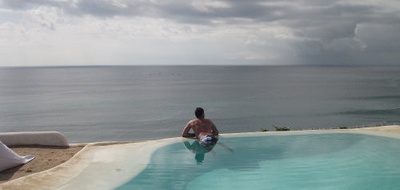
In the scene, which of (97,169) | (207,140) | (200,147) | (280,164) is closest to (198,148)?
(200,147)

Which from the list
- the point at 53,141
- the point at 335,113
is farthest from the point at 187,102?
the point at 53,141

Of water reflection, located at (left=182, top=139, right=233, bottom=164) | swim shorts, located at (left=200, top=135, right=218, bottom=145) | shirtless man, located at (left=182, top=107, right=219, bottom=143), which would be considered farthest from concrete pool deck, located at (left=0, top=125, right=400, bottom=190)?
swim shorts, located at (left=200, top=135, right=218, bottom=145)

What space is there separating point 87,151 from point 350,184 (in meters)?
6.83

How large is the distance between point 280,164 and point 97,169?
478 centimetres

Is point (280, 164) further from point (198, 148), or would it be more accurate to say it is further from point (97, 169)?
point (97, 169)

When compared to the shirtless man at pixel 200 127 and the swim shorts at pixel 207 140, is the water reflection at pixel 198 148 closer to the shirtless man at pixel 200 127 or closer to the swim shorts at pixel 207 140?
the swim shorts at pixel 207 140

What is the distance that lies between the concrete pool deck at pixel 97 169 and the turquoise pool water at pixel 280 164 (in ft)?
0.96

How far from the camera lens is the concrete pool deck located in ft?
25.5

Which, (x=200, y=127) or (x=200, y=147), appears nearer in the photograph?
(x=200, y=147)

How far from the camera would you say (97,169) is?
8.91 metres

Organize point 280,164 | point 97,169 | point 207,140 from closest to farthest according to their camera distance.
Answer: point 97,169, point 280,164, point 207,140

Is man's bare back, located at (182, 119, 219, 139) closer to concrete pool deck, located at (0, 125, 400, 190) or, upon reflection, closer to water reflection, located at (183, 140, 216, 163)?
water reflection, located at (183, 140, 216, 163)

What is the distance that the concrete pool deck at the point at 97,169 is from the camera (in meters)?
7.79

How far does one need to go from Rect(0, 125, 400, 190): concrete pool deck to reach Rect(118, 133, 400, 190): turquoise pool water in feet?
0.96
